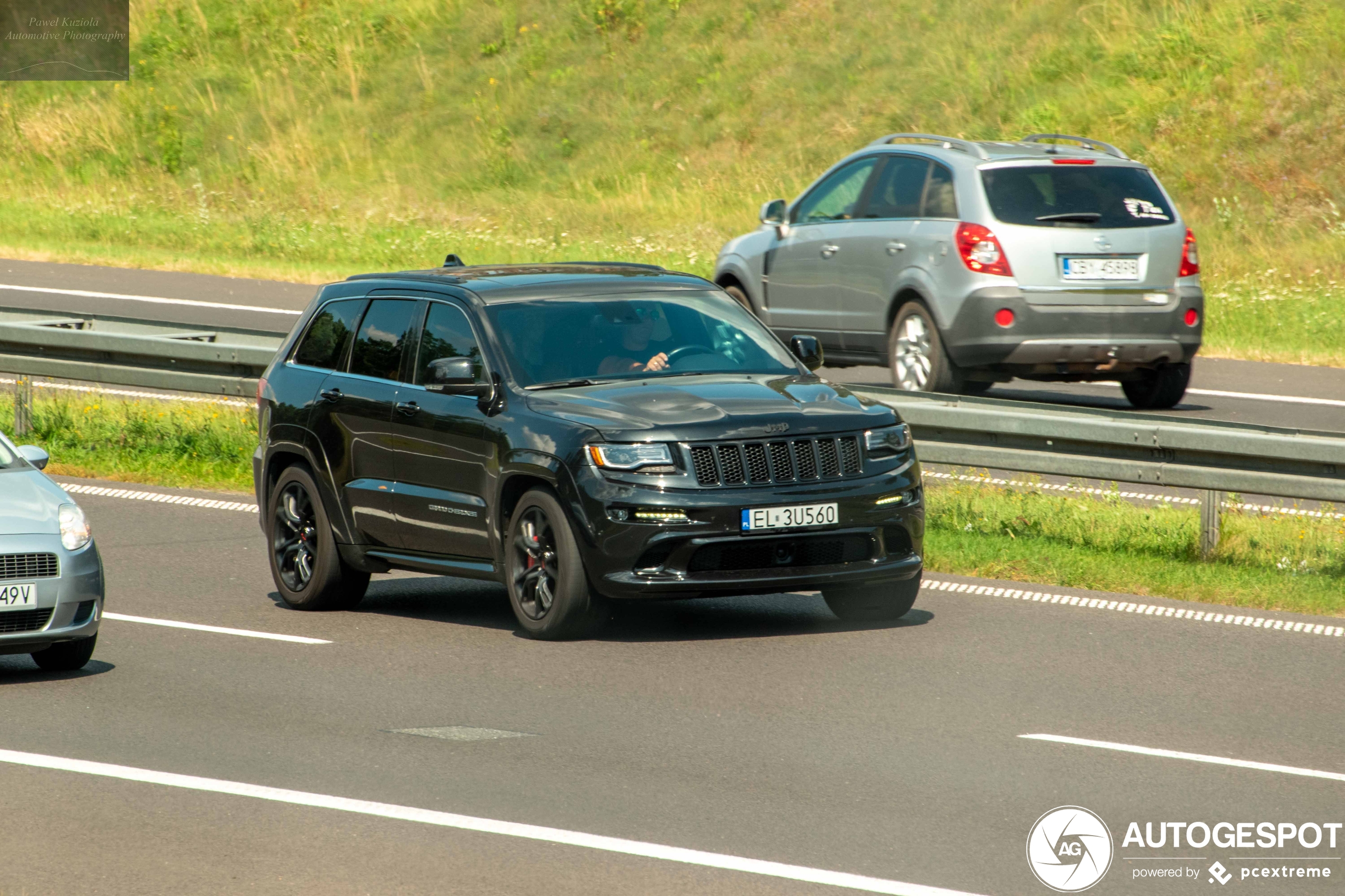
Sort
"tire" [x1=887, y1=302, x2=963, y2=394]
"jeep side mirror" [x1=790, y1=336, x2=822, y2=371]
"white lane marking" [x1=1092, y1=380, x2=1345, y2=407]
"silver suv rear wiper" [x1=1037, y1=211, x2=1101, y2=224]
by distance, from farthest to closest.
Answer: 1. "white lane marking" [x1=1092, y1=380, x2=1345, y2=407]
2. "tire" [x1=887, y1=302, x2=963, y2=394]
3. "silver suv rear wiper" [x1=1037, y1=211, x2=1101, y2=224]
4. "jeep side mirror" [x1=790, y1=336, x2=822, y2=371]

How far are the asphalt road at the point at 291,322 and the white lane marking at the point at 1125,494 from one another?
1.50m

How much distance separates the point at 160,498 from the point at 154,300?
11.9 m

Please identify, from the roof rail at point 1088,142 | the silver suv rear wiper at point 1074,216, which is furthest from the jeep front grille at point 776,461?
the roof rail at point 1088,142

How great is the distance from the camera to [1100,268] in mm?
15594

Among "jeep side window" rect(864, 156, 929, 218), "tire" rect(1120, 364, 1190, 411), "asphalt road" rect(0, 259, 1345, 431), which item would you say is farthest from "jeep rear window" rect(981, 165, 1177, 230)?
"asphalt road" rect(0, 259, 1345, 431)

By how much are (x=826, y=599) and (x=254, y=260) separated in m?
22.2

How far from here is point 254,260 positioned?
3133 centimetres

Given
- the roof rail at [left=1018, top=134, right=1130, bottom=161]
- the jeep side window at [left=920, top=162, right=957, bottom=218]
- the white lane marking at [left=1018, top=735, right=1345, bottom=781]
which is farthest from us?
the roof rail at [left=1018, top=134, right=1130, bottom=161]

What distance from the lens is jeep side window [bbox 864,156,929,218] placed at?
16328 mm

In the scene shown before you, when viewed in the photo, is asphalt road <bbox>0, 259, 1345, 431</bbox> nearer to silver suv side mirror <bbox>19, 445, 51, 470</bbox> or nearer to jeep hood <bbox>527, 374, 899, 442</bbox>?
jeep hood <bbox>527, 374, 899, 442</bbox>

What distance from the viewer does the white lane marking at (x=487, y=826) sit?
604 cm

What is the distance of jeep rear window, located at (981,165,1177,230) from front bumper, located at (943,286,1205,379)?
1.85 ft

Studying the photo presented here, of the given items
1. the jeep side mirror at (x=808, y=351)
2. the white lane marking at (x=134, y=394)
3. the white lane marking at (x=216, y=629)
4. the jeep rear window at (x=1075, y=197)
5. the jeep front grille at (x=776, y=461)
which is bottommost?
the white lane marking at (x=134, y=394)

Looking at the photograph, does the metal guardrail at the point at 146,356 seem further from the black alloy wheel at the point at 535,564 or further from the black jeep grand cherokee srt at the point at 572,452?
the black alloy wheel at the point at 535,564
